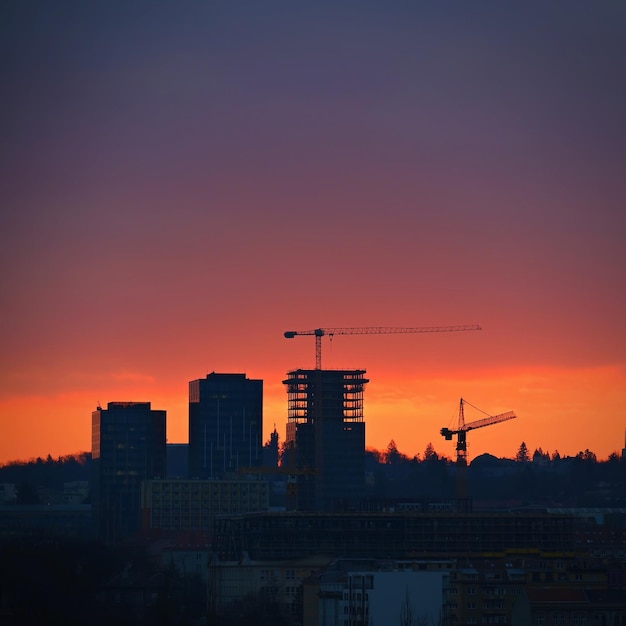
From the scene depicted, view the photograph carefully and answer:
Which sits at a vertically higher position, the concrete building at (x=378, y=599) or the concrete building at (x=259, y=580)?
the concrete building at (x=259, y=580)

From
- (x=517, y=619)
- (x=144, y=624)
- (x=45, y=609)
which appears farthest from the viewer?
(x=517, y=619)

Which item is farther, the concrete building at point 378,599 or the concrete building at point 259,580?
the concrete building at point 259,580

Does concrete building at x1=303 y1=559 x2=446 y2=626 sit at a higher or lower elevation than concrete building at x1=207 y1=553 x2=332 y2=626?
lower

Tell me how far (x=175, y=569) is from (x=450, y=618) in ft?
164

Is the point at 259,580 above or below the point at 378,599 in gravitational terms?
above

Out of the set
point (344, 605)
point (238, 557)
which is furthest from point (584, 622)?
point (238, 557)

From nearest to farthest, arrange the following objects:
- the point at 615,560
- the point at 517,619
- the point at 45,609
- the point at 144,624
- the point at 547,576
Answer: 1. the point at 45,609
2. the point at 144,624
3. the point at 517,619
4. the point at 547,576
5. the point at 615,560

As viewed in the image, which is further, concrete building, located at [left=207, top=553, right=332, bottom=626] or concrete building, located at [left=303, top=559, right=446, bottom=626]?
concrete building, located at [left=207, top=553, right=332, bottom=626]

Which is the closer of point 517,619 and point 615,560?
point 517,619

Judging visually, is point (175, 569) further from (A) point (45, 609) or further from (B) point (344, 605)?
(A) point (45, 609)

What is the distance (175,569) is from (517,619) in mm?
53160

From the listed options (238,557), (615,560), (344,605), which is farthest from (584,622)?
(238,557)

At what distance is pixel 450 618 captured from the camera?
14975cm

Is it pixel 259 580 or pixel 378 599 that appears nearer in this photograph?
pixel 378 599
